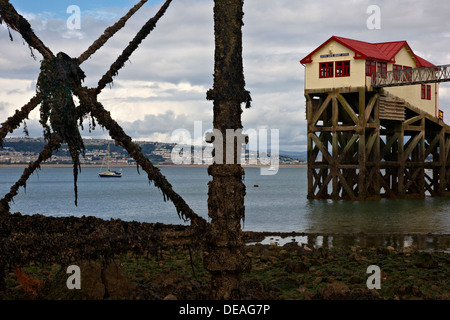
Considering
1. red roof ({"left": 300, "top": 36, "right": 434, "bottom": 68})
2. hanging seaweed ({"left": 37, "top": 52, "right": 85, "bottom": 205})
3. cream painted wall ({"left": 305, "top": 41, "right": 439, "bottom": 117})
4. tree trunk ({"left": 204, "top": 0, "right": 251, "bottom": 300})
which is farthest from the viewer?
red roof ({"left": 300, "top": 36, "right": 434, "bottom": 68})

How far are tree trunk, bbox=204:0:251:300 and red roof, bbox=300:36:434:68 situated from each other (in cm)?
2973

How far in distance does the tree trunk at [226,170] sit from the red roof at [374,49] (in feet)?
97.6

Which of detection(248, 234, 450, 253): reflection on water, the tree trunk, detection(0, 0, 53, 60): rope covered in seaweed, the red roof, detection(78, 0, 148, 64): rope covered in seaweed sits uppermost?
the red roof

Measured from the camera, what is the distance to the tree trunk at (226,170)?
743 cm

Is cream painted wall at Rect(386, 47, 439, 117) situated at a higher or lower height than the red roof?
lower

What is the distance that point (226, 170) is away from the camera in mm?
7402

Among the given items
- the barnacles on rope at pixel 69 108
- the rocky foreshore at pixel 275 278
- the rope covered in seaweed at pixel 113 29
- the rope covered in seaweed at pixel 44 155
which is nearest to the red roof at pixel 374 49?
the rocky foreshore at pixel 275 278

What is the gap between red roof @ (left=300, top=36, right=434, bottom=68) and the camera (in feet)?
119

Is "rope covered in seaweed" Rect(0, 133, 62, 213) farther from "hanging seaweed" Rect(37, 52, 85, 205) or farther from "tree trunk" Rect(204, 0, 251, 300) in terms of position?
"tree trunk" Rect(204, 0, 251, 300)

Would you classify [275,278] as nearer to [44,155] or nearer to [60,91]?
[44,155]

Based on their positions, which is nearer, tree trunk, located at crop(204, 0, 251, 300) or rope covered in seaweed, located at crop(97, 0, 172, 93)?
tree trunk, located at crop(204, 0, 251, 300)

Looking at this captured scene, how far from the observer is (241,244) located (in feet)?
25.1

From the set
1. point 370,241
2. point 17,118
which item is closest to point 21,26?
point 17,118

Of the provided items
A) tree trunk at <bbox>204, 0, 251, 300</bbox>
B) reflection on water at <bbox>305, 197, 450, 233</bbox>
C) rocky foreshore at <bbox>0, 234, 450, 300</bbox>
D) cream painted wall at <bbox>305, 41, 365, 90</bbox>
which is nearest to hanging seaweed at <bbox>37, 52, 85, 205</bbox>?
tree trunk at <bbox>204, 0, 251, 300</bbox>
